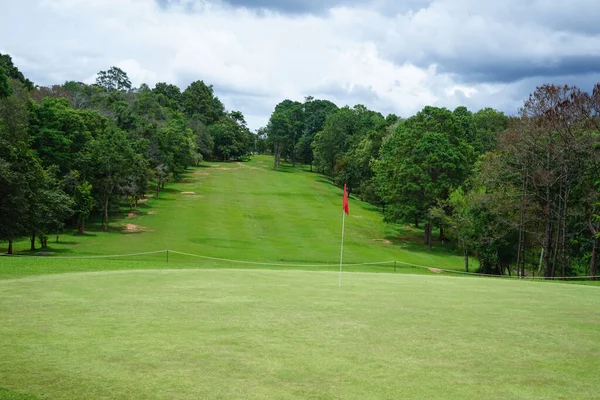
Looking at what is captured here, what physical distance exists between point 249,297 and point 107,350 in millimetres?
6196

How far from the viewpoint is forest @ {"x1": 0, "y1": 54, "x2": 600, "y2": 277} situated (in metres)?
37.0

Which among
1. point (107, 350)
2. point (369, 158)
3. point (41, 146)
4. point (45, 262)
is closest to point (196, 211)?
point (41, 146)

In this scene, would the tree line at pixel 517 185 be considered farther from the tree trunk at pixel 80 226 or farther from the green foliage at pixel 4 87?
the green foliage at pixel 4 87

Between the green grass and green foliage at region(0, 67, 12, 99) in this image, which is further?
green foliage at region(0, 67, 12, 99)

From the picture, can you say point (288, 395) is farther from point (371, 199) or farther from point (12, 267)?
point (371, 199)

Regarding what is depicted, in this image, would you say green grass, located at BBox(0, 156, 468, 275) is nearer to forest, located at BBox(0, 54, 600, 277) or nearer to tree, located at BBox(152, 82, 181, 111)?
forest, located at BBox(0, 54, 600, 277)

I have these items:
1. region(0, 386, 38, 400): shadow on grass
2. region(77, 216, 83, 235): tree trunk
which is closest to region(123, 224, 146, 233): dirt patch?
region(77, 216, 83, 235): tree trunk

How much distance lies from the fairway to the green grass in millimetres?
17282

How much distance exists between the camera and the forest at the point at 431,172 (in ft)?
121

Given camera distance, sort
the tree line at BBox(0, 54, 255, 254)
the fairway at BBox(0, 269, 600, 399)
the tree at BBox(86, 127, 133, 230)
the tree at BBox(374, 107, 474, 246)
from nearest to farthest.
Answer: the fairway at BBox(0, 269, 600, 399) → the tree line at BBox(0, 54, 255, 254) → the tree at BBox(86, 127, 133, 230) → the tree at BBox(374, 107, 474, 246)

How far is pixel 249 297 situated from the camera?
46.8 ft

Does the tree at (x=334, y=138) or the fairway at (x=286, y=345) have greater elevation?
the tree at (x=334, y=138)

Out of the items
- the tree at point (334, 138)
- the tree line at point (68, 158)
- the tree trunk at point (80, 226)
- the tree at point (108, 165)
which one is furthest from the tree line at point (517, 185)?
the tree at point (334, 138)

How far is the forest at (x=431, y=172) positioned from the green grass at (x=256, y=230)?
272 centimetres
